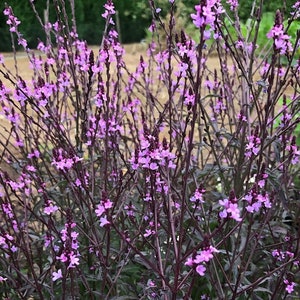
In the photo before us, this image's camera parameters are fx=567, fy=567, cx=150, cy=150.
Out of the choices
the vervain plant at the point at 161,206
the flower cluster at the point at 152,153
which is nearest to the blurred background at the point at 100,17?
the vervain plant at the point at 161,206

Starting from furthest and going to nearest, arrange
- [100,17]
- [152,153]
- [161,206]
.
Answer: [100,17]
[161,206]
[152,153]

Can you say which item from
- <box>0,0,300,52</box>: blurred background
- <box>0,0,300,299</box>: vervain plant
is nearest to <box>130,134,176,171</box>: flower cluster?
<box>0,0,300,299</box>: vervain plant

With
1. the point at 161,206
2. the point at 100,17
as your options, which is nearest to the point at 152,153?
the point at 161,206

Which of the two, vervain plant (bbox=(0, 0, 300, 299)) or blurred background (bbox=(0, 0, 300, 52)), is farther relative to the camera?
blurred background (bbox=(0, 0, 300, 52))

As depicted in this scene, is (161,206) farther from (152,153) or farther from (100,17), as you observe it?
(100,17)

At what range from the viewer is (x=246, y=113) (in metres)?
2.45

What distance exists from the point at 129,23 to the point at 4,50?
3.62 metres

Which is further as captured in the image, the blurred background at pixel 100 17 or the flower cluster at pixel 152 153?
the blurred background at pixel 100 17

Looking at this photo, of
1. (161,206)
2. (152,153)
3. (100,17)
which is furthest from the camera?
(100,17)

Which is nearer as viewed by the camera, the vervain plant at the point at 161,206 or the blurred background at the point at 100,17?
the vervain plant at the point at 161,206

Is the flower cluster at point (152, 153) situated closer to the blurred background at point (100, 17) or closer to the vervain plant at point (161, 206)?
the vervain plant at point (161, 206)

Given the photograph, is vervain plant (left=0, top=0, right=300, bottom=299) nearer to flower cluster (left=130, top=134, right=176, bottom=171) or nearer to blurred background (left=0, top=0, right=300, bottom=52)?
flower cluster (left=130, top=134, right=176, bottom=171)

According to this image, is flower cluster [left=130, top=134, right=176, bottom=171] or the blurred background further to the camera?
the blurred background

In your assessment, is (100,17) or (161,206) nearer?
(161,206)
